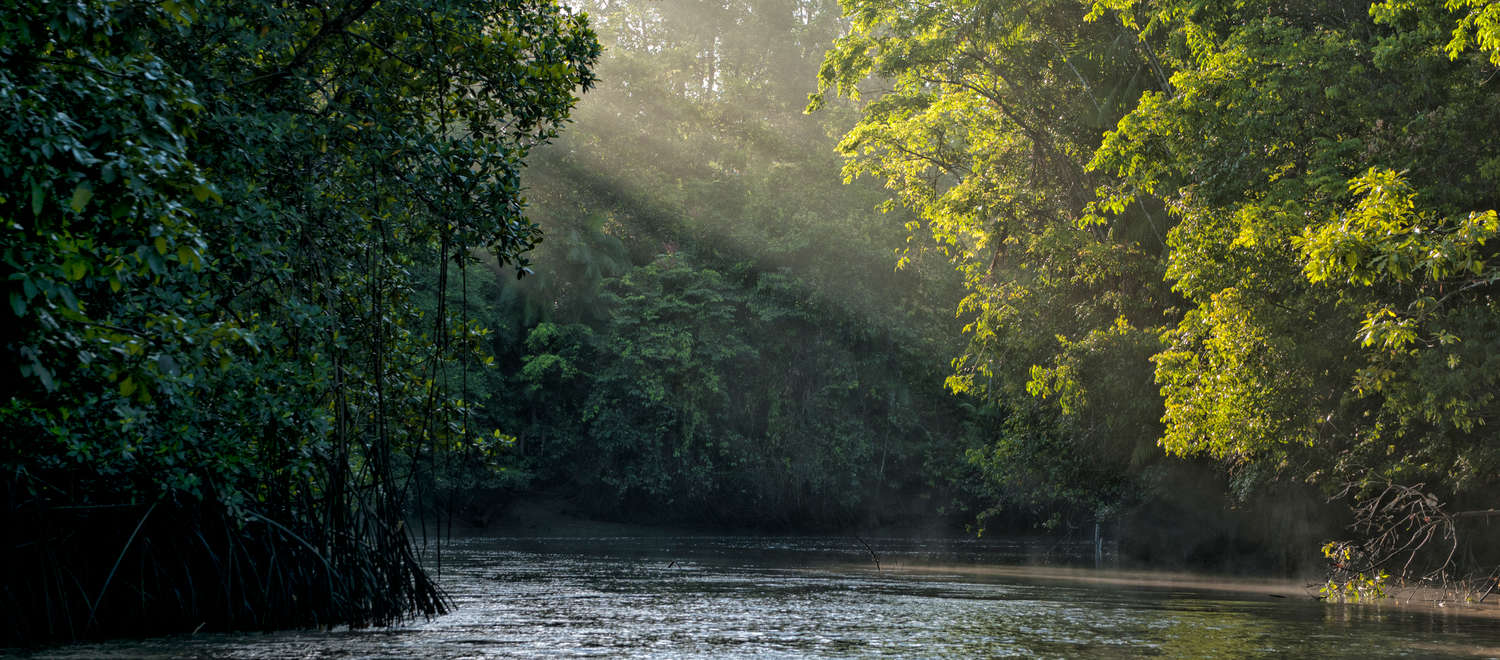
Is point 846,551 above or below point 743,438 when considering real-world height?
below

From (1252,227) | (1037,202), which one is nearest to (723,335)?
(1037,202)

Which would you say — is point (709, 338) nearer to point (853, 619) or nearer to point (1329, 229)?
point (853, 619)

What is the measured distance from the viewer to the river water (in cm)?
966

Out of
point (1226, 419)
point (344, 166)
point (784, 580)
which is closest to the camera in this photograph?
point (344, 166)

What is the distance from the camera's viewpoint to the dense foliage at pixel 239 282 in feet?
19.5

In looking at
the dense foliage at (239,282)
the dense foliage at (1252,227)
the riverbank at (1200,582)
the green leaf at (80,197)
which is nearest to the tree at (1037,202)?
the dense foliage at (1252,227)

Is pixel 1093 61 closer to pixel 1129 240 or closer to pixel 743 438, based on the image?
pixel 1129 240

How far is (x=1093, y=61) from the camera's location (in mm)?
22125

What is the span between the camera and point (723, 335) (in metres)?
36.0

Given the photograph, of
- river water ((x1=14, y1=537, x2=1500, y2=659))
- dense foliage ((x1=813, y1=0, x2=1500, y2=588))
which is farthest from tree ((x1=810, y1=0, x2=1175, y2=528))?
river water ((x1=14, y1=537, x2=1500, y2=659))

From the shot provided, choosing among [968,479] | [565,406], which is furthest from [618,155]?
[968,479]

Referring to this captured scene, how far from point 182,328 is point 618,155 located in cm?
3134

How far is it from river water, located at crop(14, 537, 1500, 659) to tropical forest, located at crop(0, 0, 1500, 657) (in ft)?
0.39

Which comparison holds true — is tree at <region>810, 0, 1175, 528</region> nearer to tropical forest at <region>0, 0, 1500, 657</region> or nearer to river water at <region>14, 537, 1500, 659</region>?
tropical forest at <region>0, 0, 1500, 657</region>
